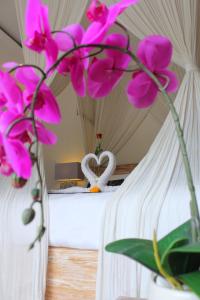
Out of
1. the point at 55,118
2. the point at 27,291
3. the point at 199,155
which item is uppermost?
the point at 55,118

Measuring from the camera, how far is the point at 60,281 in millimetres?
1533

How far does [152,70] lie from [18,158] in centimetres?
22

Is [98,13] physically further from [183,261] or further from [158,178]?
[158,178]

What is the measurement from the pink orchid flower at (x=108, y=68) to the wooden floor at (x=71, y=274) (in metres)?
1.16

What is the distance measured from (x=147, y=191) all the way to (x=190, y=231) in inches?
39.1

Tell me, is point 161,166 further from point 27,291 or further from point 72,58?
point 72,58

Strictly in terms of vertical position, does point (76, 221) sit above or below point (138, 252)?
below

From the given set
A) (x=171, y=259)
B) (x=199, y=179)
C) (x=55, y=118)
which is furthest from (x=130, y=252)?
(x=199, y=179)

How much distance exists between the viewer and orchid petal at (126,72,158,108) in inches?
16.9

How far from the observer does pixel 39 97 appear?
1.31 ft

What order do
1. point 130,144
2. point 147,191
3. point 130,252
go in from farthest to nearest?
point 130,144 < point 147,191 < point 130,252

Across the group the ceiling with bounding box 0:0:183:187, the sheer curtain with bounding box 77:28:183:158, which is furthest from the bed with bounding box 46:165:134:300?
the sheer curtain with bounding box 77:28:183:158

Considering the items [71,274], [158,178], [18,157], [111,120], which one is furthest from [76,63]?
[111,120]

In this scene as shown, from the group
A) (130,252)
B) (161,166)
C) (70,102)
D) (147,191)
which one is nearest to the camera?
(130,252)
